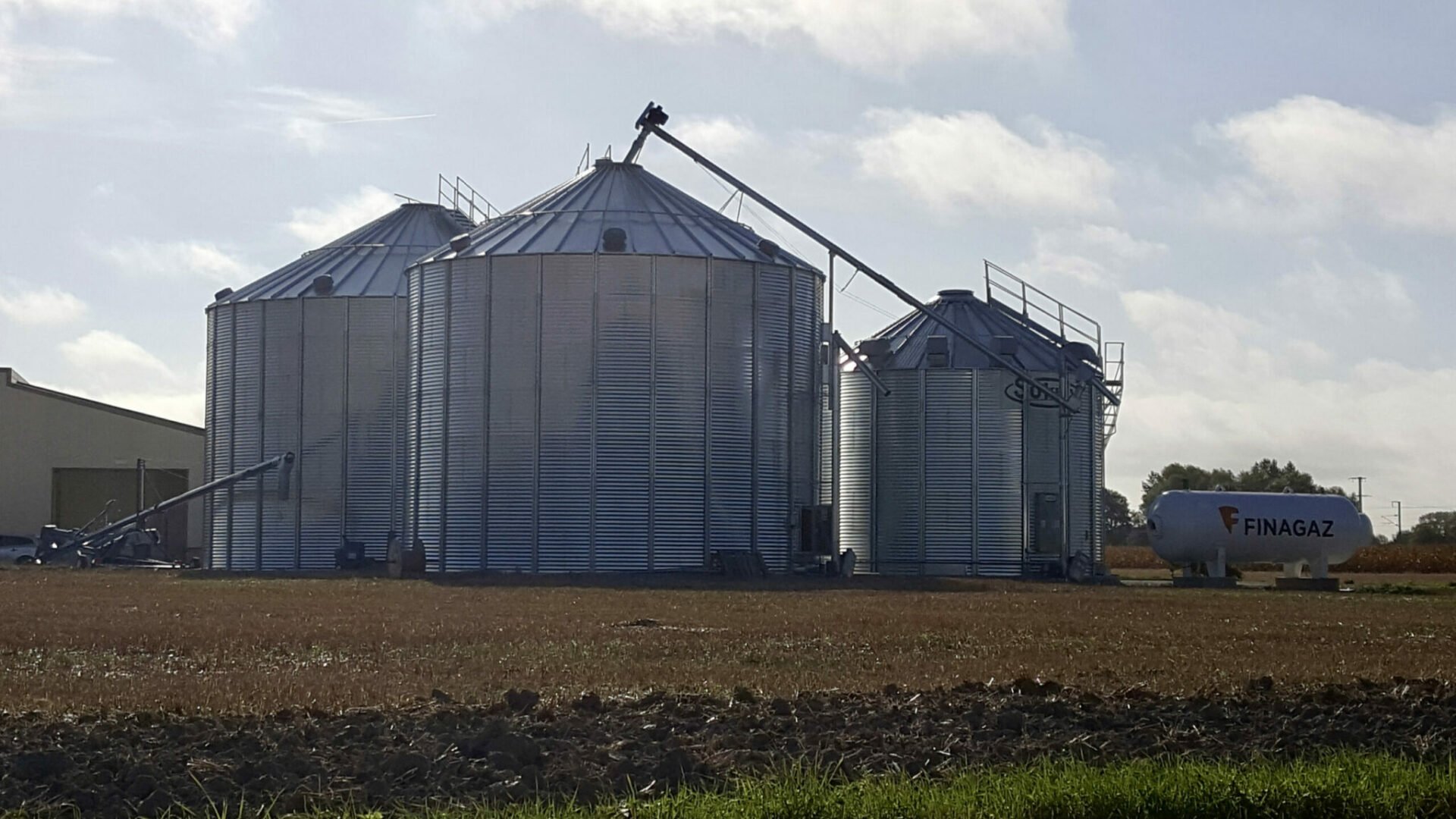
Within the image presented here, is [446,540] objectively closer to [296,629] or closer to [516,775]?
[296,629]

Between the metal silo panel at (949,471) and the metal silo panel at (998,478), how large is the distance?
8.8 inches

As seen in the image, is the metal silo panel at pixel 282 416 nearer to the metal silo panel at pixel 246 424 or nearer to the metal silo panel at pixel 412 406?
the metal silo panel at pixel 246 424

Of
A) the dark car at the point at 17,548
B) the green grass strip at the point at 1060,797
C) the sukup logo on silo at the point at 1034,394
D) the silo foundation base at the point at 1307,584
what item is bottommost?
the green grass strip at the point at 1060,797

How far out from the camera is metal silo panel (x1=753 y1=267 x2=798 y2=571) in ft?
173

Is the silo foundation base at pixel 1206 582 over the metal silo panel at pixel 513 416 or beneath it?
beneath

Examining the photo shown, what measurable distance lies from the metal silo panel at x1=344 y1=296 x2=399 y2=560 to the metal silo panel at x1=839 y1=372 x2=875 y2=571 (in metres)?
14.0

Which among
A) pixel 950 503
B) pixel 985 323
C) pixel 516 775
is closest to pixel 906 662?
pixel 516 775

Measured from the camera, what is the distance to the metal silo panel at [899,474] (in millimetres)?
61156

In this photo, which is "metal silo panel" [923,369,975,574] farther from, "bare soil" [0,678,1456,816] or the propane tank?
"bare soil" [0,678,1456,816]

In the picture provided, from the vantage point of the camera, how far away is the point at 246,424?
61344mm

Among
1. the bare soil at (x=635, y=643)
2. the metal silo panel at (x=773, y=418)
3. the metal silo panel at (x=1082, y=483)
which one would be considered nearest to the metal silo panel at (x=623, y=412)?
the metal silo panel at (x=773, y=418)

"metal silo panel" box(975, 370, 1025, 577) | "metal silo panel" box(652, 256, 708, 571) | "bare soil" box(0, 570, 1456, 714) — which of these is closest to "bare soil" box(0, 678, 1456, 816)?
"bare soil" box(0, 570, 1456, 714)

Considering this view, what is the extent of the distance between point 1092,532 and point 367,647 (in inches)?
1704

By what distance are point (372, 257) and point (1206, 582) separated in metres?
27.3
